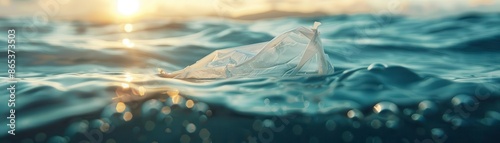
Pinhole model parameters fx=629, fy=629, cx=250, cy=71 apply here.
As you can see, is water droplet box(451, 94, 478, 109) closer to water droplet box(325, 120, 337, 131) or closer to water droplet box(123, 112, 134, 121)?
water droplet box(325, 120, 337, 131)

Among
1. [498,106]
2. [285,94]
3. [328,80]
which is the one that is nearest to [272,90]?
[285,94]

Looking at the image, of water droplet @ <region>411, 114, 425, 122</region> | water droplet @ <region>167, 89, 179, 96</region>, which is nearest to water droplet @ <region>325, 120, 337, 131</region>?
water droplet @ <region>411, 114, 425, 122</region>

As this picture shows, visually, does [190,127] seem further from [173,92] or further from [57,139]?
[57,139]

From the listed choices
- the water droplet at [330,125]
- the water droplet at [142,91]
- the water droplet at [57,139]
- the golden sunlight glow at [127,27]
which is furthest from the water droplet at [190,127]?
the golden sunlight glow at [127,27]

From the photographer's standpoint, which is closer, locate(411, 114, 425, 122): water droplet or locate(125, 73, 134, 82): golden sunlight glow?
locate(411, 114, 425, 122): water droplet

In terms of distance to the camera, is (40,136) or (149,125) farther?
(149,125)

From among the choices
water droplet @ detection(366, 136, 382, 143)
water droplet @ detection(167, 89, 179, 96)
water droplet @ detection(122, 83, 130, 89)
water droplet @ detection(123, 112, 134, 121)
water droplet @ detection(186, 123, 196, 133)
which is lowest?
water droplet @ detection(366, 136, 382, 143)

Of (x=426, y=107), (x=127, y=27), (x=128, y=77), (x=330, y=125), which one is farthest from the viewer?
(x=127, y=27)

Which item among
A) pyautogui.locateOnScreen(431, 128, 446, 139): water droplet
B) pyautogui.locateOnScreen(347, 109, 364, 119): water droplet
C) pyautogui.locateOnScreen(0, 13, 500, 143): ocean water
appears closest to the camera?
pyautogui.locateOnScreen(0, 13, 500, 143): ocean water

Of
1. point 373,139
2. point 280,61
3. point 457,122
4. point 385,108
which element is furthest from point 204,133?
point 457,122

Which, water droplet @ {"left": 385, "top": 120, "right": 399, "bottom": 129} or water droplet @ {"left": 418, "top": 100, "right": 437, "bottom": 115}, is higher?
water droplet @ {"left": 418, "top": 100, "right": 437, "bottom": 115}

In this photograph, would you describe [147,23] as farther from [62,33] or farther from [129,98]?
[129,98]
